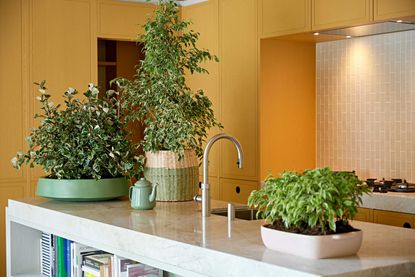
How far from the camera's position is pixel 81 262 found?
3547 millimetres

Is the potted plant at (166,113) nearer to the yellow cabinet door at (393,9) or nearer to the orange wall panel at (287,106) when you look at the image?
the yellow cabinet door at (393,9)

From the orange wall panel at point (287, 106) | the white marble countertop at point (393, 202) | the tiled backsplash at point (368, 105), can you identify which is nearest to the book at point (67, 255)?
the white marble countertop at point (393, 202)

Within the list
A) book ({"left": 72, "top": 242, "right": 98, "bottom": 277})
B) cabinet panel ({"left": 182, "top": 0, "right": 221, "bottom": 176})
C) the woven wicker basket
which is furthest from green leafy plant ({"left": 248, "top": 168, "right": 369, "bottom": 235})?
cabinet panel ({"left": 182, "top": 0, "right": 221, "bottom": 176})

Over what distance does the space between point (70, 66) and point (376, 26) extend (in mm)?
2843

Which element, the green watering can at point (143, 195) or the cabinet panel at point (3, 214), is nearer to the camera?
the green watering can at point (143, 195)

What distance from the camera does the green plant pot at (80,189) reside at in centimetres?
388

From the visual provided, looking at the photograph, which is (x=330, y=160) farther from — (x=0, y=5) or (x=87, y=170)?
(x=0, y=5)

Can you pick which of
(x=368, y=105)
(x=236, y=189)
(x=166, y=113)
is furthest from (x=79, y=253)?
(x=368, y=105)

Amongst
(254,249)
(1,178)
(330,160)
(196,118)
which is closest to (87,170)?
(196,118)

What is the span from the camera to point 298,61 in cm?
613

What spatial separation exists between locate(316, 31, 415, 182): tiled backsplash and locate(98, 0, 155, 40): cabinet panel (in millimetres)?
1786

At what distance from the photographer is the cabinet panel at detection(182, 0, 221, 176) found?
21.3ft

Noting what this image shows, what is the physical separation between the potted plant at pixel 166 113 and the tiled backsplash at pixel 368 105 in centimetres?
180

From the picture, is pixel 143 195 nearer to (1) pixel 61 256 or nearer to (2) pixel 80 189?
(2) pixel 80 189
